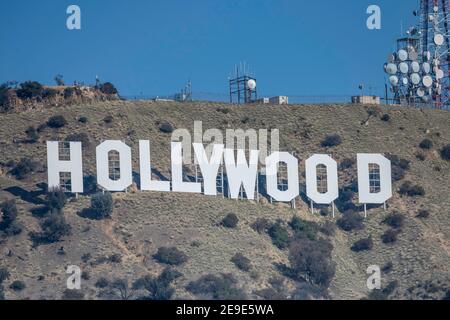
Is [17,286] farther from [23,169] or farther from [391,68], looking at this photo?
[391,68]

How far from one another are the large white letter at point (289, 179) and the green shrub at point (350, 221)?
3571 millimetres

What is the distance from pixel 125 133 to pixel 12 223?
52.2 feet

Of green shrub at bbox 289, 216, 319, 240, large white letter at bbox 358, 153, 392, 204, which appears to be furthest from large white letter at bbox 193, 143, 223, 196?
large white letter at bbox 358, 153, 392, 204

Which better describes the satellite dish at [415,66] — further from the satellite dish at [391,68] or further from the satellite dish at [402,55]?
the satellite dish at [391,68]

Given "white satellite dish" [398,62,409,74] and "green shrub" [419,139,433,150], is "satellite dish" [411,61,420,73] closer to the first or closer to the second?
"white satellite dish" [398,62,409,74]

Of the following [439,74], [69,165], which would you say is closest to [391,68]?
[439,74]

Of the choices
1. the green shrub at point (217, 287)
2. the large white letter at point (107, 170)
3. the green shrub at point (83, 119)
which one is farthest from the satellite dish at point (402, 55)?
the green shrub at point (217, 287)

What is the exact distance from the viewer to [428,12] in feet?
352

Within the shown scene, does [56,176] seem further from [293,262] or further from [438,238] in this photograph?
[438,238]

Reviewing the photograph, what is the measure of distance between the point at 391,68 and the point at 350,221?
16947mm

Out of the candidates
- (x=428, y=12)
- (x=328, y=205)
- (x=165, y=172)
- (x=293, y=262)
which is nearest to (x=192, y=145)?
(x=165, y=172)

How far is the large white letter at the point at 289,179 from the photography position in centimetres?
9194

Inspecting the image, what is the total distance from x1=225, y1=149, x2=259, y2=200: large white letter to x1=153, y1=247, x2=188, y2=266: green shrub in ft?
28.9

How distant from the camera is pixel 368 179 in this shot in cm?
9275
